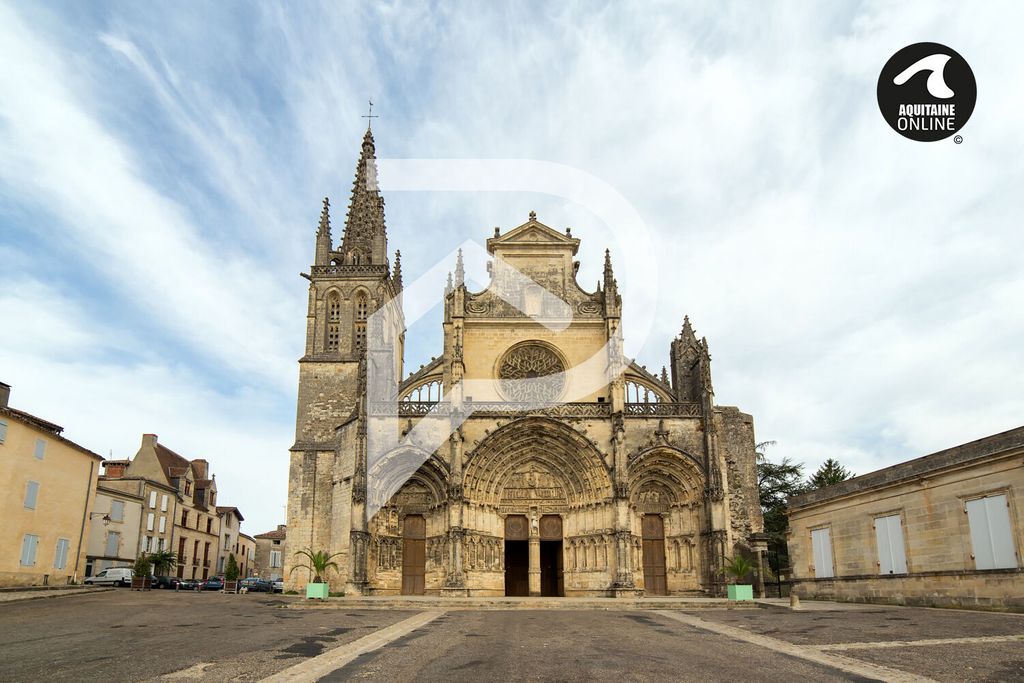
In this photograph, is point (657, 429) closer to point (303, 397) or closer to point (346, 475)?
point (346, 475)

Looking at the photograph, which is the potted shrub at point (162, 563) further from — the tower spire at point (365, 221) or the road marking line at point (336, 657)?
the road marking line at point (336, 657)

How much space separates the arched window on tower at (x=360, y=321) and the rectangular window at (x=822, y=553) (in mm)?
17653

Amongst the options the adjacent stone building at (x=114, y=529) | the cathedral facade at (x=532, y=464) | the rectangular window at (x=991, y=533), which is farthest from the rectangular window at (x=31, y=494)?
the rectangular window at (x=991, y=533)

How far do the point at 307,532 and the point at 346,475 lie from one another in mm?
3435

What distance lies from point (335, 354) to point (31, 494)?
11375 millimetres

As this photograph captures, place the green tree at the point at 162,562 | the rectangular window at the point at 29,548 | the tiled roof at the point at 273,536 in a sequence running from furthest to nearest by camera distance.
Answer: the tiled roof at the point at 273,536
the green tree at the point at 162,562
the rectangular window at the point at 29,548

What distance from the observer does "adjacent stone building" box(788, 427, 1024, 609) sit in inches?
567

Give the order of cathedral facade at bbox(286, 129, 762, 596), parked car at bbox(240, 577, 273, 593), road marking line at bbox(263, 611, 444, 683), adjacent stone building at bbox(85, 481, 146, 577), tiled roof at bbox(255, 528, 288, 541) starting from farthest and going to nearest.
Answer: tiled roof at bbox(255, 528, 288, 541)
parked car at bbox(240, 577, 273, 593)
adjacent stone building at bbox(85, 481, 146, 577)
cathedral facade at bbox(286, 129, 762, 596)
road marking line at bbox(263, 611, 444, 683)

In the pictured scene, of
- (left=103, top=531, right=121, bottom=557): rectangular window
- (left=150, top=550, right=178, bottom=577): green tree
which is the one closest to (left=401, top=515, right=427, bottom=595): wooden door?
(left=150, top=550, right=178, bottom=577): green tree

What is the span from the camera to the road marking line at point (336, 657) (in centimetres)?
708

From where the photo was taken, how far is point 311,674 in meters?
7.27

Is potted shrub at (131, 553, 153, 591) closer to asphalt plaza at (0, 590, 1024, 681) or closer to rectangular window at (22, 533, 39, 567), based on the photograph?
rectangular window at (22, 533, 39, 567)

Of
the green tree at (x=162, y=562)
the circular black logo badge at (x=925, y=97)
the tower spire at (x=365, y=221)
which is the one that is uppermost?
the tower spire at (x=365, y=221)

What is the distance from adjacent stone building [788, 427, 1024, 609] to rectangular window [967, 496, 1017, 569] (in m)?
0.02
